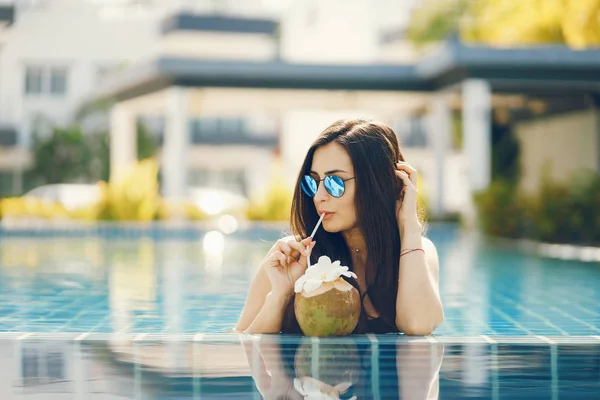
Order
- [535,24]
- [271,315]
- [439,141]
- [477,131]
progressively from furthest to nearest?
[439,141], [535,24], [477,131], [271,315]

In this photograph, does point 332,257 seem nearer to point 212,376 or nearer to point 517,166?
point 212,376

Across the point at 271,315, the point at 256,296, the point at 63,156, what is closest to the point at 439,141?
the point at 63,156

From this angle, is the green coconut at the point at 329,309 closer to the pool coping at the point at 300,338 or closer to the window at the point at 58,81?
the pool coping at the point at 300,338

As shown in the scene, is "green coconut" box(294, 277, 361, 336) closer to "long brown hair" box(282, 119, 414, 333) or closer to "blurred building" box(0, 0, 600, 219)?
"long brown hair" box(282, 119, 414, 333)

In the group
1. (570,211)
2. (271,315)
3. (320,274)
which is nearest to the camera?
(320,274)

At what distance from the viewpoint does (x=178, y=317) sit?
7.55 meters

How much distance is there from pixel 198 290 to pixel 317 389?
6.12 m

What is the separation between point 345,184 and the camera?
4.43 metres

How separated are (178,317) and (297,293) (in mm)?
3263

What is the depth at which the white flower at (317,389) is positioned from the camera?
357cm

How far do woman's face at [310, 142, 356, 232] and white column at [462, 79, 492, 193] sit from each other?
54.0ft

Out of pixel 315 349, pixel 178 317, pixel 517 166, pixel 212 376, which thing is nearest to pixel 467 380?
pixel 315 349

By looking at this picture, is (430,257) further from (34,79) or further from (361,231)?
(34,79)

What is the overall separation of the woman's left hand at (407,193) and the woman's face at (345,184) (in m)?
0.22
